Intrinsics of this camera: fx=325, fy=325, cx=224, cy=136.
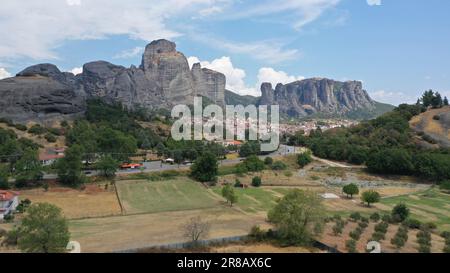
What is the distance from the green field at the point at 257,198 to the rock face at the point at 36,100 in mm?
54750

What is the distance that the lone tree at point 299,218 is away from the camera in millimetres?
22641

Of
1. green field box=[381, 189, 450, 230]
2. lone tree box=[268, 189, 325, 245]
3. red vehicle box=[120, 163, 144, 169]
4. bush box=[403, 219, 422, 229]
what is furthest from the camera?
red vehicle box=[120, 163, 144, 169]

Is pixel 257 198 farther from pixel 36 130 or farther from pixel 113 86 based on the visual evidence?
pixel 113 86

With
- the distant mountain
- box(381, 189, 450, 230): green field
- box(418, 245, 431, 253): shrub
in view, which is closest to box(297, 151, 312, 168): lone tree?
box(381, 189, 450, 230): green field

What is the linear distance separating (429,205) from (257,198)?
19511 mm

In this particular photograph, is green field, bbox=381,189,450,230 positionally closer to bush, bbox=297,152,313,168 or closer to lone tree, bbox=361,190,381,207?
lone tree, bbox=361,190,381,207

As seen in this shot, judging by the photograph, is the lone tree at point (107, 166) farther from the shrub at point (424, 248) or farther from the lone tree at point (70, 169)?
the shrub at point (424, 248)

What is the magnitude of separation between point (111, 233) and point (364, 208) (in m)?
26.0

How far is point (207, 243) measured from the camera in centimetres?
2173

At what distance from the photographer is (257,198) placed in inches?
1495

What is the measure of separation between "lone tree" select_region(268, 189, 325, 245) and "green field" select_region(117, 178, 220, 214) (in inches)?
461

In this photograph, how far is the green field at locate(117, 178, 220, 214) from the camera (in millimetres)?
33125

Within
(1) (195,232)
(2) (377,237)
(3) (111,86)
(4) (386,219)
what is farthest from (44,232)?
(3) (111,86)
